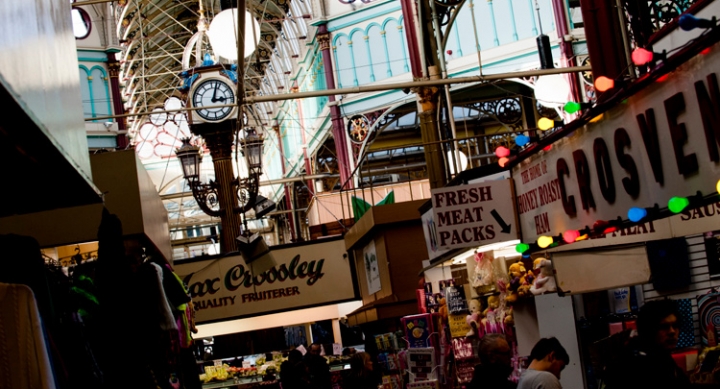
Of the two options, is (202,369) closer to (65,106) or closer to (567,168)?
(567,168)

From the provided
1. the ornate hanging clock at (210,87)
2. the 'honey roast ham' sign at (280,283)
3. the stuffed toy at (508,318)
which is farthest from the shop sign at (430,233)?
the ornate hanging clock at (210,87)

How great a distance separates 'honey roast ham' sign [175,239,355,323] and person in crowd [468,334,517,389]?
11451mm

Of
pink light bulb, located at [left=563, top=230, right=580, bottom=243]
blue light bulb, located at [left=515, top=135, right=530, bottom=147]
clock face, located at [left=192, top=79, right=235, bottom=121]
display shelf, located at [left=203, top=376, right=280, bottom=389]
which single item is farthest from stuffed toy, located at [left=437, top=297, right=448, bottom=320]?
clock face, located at [left=192, top=79, right=235, bottom=121]

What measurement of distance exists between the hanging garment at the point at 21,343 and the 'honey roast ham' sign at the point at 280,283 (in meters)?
14.6

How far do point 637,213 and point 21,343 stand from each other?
3654 mm

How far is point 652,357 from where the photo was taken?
5531mm

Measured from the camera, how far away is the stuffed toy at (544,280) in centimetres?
875

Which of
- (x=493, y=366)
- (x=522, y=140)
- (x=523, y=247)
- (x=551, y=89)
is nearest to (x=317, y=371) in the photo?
(x=551, y=89)

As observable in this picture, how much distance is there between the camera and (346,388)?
14523 mm

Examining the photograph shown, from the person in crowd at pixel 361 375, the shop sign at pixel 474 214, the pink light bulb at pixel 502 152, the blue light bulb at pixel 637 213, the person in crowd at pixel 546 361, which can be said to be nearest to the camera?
the blue light bulb at pixel 637 213

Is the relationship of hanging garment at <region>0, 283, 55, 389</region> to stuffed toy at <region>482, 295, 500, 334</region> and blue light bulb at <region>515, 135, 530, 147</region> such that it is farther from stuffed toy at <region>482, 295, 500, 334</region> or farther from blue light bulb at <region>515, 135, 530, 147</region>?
stuffed toy at <region>482, 295, 500, 334</region>

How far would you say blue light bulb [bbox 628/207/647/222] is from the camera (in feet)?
19.6

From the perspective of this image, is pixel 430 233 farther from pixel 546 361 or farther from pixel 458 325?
pixel 546 361

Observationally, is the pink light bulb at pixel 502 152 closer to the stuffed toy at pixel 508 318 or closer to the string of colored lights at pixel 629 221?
the string of colored lights at pixel 629 221
